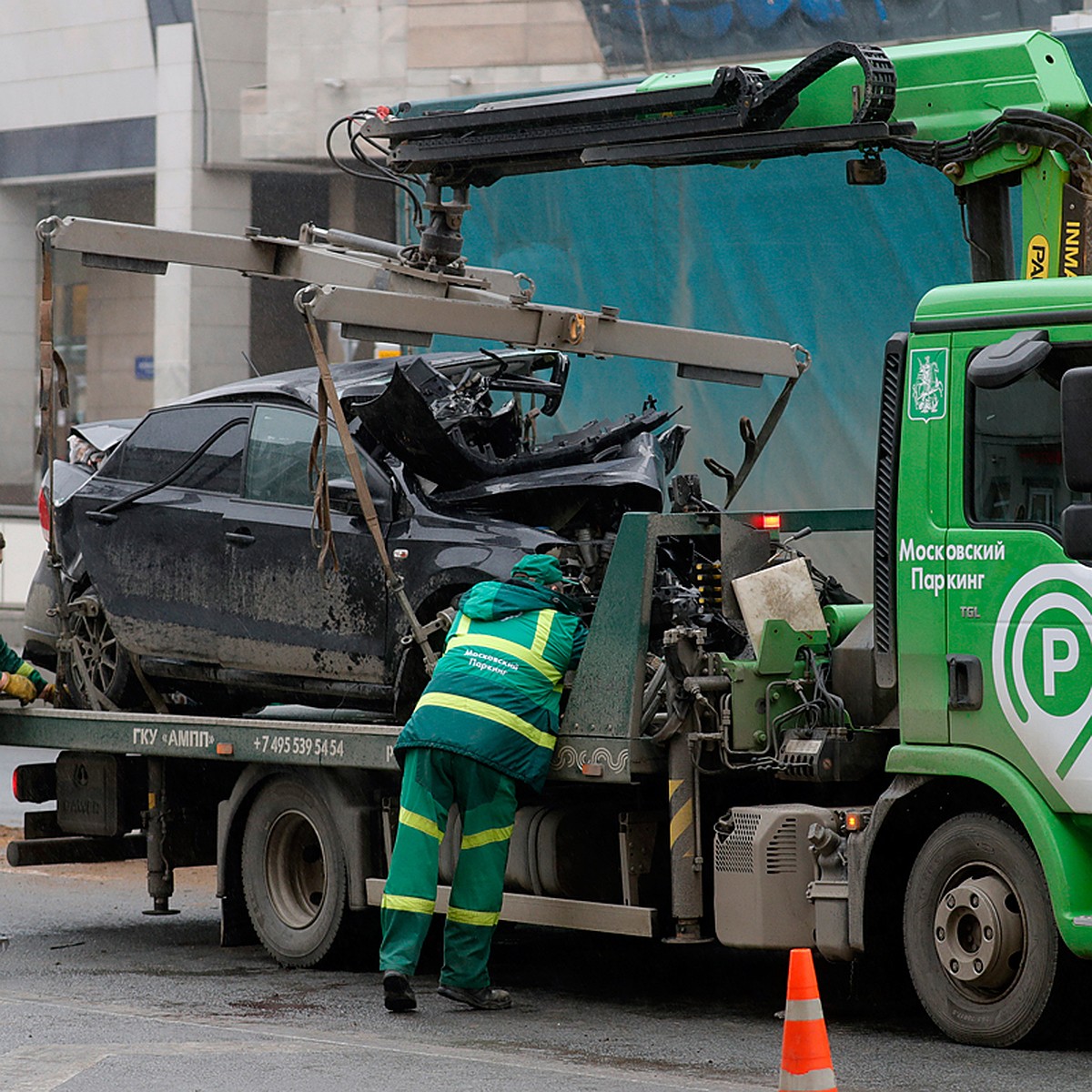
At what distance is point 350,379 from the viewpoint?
32.7ft

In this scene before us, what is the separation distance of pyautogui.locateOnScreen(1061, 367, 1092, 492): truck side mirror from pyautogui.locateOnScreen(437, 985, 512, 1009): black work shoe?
10.2 ft

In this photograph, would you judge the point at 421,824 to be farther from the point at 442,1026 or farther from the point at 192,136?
the point at 192,136

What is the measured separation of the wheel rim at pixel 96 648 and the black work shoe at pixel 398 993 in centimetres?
300

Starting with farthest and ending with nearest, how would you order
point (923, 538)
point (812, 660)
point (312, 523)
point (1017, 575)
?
point (312, 523), point (812, 660), point (923, 538), point (1017, 575)

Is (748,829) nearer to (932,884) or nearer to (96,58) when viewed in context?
(932,884)

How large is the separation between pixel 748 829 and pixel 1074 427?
198 centimetres

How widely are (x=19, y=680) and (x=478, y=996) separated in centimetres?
335

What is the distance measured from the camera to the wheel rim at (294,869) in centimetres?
978

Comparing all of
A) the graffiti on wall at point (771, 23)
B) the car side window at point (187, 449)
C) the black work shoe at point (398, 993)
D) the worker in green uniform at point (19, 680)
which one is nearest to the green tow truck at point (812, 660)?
the worker in green uniform at point (19, 680)

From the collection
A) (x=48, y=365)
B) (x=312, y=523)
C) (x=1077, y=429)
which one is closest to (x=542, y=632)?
(x=312, y=523)

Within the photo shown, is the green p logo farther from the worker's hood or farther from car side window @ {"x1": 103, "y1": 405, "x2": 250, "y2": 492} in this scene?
car side window @ {"x1": 103, "y1": 405, "x2": 250, "y2": 492}

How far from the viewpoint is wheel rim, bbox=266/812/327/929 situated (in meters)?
9.78

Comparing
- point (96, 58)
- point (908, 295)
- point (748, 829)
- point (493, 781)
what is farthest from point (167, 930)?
point (96, 58)

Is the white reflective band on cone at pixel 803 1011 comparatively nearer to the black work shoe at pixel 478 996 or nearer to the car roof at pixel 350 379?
the black work shoe at pixel 478 996
